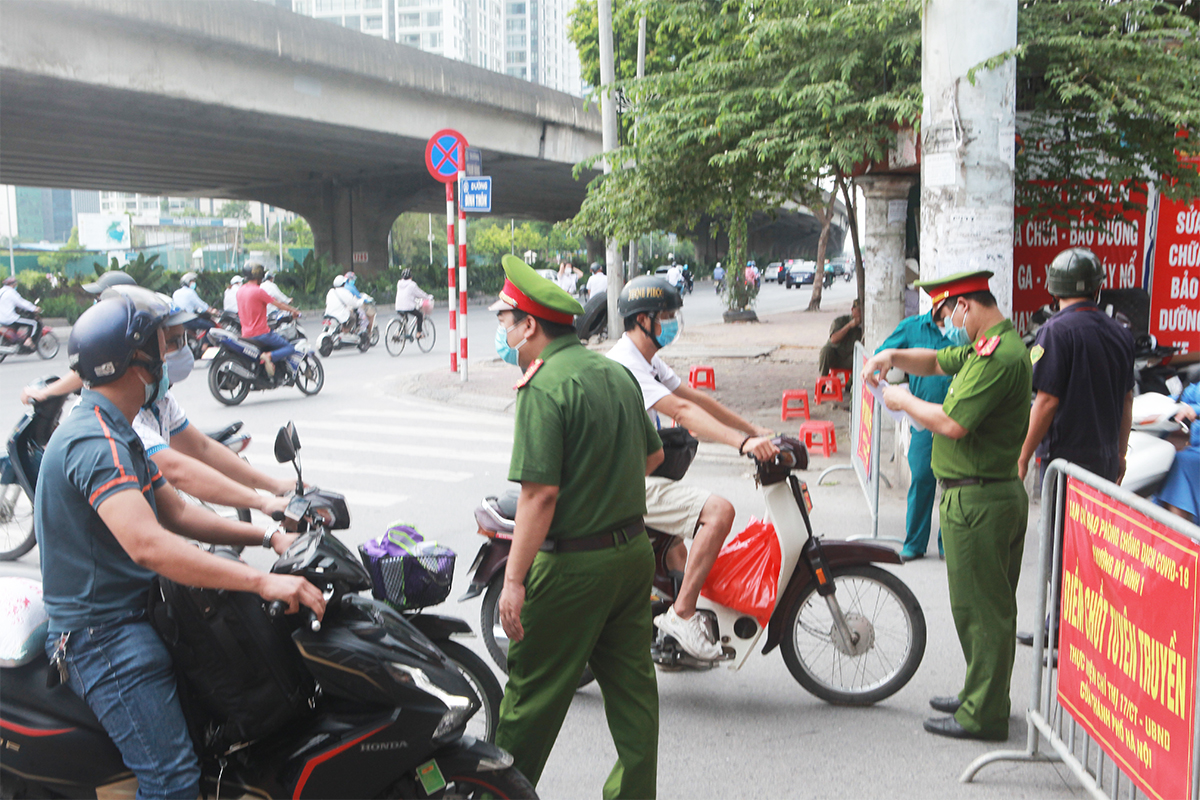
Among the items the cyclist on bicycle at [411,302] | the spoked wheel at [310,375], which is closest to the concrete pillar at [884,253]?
the spoked wheel at [310,375]

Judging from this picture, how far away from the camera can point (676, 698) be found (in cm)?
432

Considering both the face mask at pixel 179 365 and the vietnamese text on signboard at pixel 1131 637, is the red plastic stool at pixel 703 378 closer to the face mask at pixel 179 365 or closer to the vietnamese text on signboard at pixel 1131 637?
the face mask at pixel 179 365

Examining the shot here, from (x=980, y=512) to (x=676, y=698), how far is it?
1.46m

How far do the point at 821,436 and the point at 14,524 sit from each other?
6.46 m

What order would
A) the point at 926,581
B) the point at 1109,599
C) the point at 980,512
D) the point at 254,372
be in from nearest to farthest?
1. the point at 1109,599
2. the point at 980,512
3. the point at 926,581
4. the point at 254,372

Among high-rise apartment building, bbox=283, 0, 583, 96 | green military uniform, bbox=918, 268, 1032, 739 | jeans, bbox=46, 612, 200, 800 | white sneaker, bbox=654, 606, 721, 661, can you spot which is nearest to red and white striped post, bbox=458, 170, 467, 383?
white sneaker, bbox=654, 606, 721, 661

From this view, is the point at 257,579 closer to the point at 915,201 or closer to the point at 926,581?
the point at 926,581

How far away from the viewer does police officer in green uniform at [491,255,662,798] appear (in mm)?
2922

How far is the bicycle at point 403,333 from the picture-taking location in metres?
19.2

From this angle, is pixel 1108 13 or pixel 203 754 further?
pixel 1108 13

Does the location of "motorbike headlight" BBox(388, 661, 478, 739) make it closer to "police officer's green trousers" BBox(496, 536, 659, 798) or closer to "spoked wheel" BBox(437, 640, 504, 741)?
"police officer's green trousers" BBox(496, 536, 659, 798)

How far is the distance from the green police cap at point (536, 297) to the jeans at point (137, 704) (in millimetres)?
1358

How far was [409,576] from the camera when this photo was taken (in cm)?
304

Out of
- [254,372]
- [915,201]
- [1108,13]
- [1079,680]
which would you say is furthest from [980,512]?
[254,372]
